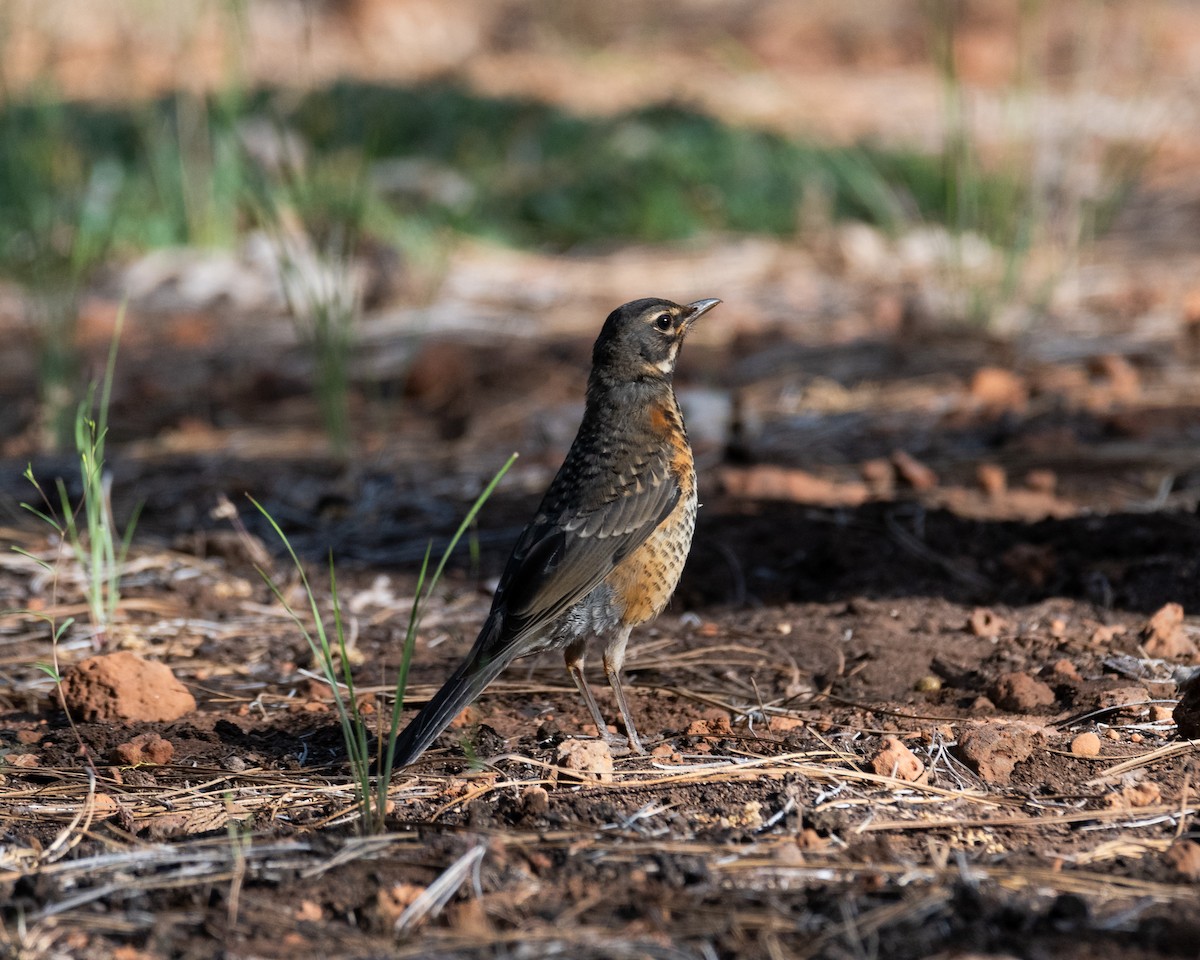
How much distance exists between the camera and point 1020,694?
4.08 m

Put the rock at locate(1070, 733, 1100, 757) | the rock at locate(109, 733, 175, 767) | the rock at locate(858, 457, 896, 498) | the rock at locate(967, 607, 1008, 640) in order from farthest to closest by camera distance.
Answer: the rock at locate(858, 457, 896, 498), the rock at locate(967, 607, 1008, 640), the rock at locate(109, 733, 175, 767), the rock at locate(1070, 733, 1100, 757)

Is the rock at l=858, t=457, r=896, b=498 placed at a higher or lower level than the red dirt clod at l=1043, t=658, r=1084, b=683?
lower

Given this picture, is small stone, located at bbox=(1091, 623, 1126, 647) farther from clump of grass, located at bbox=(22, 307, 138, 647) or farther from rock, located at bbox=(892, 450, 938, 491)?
clump of grass, located at bbox=(22, 307, 138, 647)

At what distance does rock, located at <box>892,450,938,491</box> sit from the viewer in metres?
6.10

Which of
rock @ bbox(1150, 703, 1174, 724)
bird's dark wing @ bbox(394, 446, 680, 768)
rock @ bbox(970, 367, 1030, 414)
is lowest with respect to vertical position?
rock @ bbox(1150, 703, 1174, 724)

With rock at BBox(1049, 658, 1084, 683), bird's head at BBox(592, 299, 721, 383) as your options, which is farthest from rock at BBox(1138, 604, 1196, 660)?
bird's head at BBox(592, 299, 721, 383)

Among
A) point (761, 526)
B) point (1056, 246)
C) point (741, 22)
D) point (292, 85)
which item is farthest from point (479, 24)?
point (761, 526)

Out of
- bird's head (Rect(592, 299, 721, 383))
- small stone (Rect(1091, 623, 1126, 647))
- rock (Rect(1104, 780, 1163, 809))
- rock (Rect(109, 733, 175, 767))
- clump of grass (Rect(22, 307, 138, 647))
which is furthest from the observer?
bird's head (Rect(592, 299, 721, 383))

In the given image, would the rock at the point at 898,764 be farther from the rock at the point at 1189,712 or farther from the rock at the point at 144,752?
the rock at the point at 144,752

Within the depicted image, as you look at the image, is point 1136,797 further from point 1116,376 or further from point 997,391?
point 1116,376

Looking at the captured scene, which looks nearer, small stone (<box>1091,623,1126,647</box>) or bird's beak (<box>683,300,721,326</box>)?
small stone (<box>1091,623,1126,647</box>)

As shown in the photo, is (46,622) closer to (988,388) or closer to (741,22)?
(988,388)

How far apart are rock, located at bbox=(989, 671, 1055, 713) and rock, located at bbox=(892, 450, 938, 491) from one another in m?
2.02

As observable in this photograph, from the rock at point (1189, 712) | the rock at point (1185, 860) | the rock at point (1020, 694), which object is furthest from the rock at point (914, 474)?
the rock at point (1185, 860)
